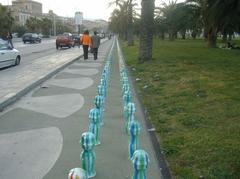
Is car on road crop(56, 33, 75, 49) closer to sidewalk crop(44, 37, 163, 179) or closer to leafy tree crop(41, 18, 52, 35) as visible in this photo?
sidewalk crop(44, 37, 163, 179)

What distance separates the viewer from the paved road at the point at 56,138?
4.80 metres

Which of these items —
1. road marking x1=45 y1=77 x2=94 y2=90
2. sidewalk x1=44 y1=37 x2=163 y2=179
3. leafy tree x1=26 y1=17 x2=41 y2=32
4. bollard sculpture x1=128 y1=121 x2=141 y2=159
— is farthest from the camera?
leafy tree x1=26 y1=17 x2=41 y2=32

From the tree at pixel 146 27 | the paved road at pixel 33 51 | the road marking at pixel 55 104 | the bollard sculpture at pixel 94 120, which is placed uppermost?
the tree at pixel 146 27

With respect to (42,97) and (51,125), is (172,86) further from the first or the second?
(51,125)

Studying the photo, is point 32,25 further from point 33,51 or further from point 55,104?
point 55,104

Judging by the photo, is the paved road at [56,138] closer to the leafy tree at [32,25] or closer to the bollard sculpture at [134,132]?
the bollard sculpture at [134,132]

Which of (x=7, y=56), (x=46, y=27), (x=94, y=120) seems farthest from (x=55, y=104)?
(x=46, y=27)

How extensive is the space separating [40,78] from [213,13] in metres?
16.9

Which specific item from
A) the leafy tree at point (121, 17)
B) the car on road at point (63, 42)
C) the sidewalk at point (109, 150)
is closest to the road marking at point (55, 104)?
the sidewalk at point (109, 150)

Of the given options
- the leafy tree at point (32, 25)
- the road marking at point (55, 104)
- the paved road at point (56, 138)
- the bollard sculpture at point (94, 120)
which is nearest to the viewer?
the paved road at point (56, 138)

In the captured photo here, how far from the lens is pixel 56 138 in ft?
20.3

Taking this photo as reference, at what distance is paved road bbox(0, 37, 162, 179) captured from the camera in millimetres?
4801

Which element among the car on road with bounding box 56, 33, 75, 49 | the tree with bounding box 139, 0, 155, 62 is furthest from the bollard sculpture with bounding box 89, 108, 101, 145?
the car on road with bounding box 56, 33, 75, 49

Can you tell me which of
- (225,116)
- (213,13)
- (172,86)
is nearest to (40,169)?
(225,116)
